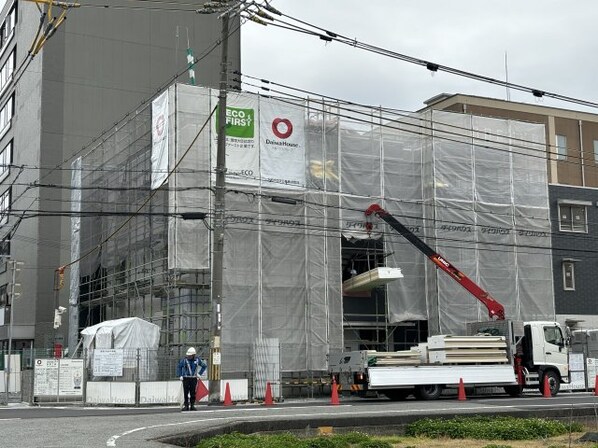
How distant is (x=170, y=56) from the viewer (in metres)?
55.8

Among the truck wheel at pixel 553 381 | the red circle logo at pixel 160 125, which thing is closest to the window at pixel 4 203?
the red circle logo at pixel 160 125

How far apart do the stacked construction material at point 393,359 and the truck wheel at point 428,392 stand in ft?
2.67

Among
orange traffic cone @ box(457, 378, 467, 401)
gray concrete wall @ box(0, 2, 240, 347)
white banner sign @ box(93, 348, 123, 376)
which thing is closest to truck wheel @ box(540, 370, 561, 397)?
orange traffic cone @ box(457, 378, 467, 401)

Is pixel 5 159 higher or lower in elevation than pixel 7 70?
lower

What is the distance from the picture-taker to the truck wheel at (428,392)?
2800 centimetres

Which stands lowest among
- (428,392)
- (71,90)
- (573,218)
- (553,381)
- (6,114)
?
(428,392)

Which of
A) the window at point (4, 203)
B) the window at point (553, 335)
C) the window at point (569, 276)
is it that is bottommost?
the window at point (553, 335)

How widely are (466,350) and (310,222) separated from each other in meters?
8.21

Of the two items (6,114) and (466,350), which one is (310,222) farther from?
(6,114)

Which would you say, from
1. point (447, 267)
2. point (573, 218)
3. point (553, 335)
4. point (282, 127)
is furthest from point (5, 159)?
point (553, 335)

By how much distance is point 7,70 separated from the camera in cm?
6131

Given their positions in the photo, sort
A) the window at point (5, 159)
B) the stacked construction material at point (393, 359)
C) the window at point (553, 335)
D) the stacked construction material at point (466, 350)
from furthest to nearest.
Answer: the window at point (5, 159) → the window at point (553, 335) → the stacked construction material at point (466, 350) → the stacked construction material at point (393, 359)

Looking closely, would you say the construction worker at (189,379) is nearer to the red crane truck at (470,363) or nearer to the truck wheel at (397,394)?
the red crane truck at (470,363)

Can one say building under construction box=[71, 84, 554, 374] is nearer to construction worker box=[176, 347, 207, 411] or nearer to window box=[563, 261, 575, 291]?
construction worker box=[176, 347, 207, 411]
